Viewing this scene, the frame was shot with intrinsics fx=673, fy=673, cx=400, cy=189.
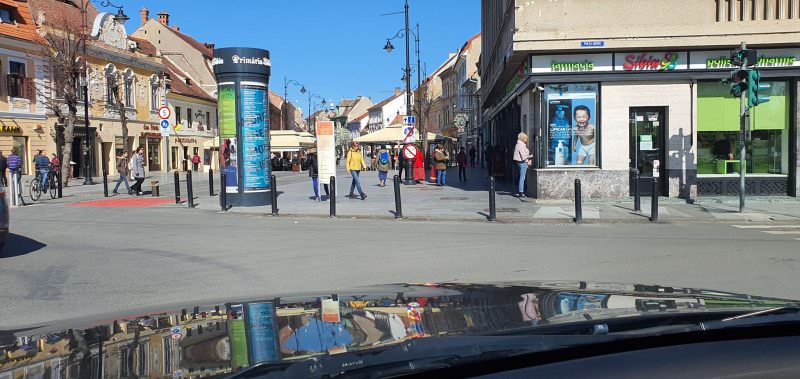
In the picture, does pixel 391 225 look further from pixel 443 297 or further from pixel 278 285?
pixel 443 297

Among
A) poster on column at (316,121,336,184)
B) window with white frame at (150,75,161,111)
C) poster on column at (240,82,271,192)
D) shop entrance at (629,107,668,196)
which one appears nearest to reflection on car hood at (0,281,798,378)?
poster on column at (240,82,271,192)

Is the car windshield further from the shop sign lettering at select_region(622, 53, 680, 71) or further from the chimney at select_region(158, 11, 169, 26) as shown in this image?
the chimney at select_region(158, 11, 169, 26)

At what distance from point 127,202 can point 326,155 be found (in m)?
6.71

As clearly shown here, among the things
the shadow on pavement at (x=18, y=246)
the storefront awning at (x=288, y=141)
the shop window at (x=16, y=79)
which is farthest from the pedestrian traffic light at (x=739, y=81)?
the shop window at (x=16, y=79)

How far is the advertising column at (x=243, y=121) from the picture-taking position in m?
17.6

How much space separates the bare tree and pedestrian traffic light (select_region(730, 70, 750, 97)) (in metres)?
27.4

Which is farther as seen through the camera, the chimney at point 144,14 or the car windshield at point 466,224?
the chimney at point 144,14

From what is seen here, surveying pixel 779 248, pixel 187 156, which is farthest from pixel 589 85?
pixel 187 156

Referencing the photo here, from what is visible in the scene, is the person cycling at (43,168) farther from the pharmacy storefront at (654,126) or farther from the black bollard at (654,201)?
the black bollard at (654,201)

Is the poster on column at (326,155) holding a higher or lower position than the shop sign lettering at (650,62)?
lower

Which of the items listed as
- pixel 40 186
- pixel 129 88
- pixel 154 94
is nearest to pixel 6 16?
pixel 129 88

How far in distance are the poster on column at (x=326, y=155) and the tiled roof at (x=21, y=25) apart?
77.5 ft

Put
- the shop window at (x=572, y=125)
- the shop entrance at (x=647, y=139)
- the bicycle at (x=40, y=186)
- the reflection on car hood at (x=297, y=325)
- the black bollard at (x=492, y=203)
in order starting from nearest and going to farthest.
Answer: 1. the reflection on car hood at (x=297, y=325)
2. the black bollard at (x=492, y=203)
3. the shop window at (x=572, y=125)
4. the shop entrance at (x=647, y=139)
5. the bicycle at (x=40, y=186)

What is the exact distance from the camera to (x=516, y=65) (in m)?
19.9
